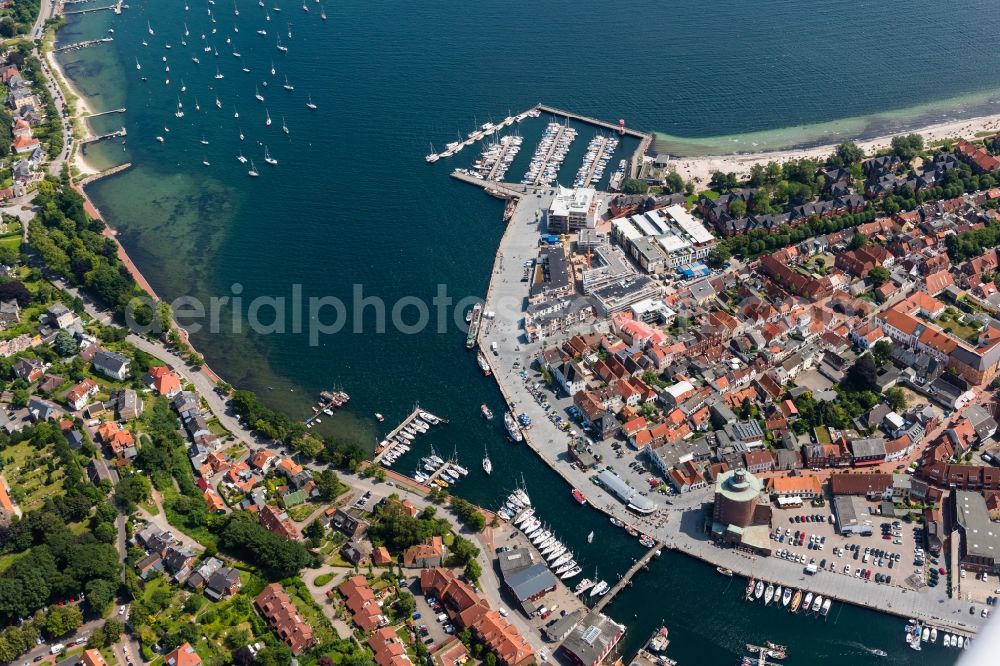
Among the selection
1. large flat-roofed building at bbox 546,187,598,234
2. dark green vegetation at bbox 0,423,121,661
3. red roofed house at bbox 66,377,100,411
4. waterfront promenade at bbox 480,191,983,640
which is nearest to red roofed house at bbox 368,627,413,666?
waterfront promenade at bbox 480,191,983,640

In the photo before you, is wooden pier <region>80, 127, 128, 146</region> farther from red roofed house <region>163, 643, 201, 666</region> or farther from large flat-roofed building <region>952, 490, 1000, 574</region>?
large flat-roofed building <region>952, 490, 1000, 574</region>

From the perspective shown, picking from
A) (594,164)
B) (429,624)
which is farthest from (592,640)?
(594,164)

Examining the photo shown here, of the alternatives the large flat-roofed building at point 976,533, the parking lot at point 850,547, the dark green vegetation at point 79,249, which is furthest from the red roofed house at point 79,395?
the large flat-roofed building at point 976,533

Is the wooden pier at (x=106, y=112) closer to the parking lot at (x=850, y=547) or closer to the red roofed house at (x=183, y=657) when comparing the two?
the red roofed house at (x=183, y=657)

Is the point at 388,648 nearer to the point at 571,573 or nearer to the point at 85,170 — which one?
the point at 571,573

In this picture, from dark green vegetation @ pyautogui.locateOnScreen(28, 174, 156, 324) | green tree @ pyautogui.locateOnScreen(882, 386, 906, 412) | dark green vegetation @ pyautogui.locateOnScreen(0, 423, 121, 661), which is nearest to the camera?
dark green vegetation @ pyautogui.locateOnScreen(0, 423, 121, 661)
